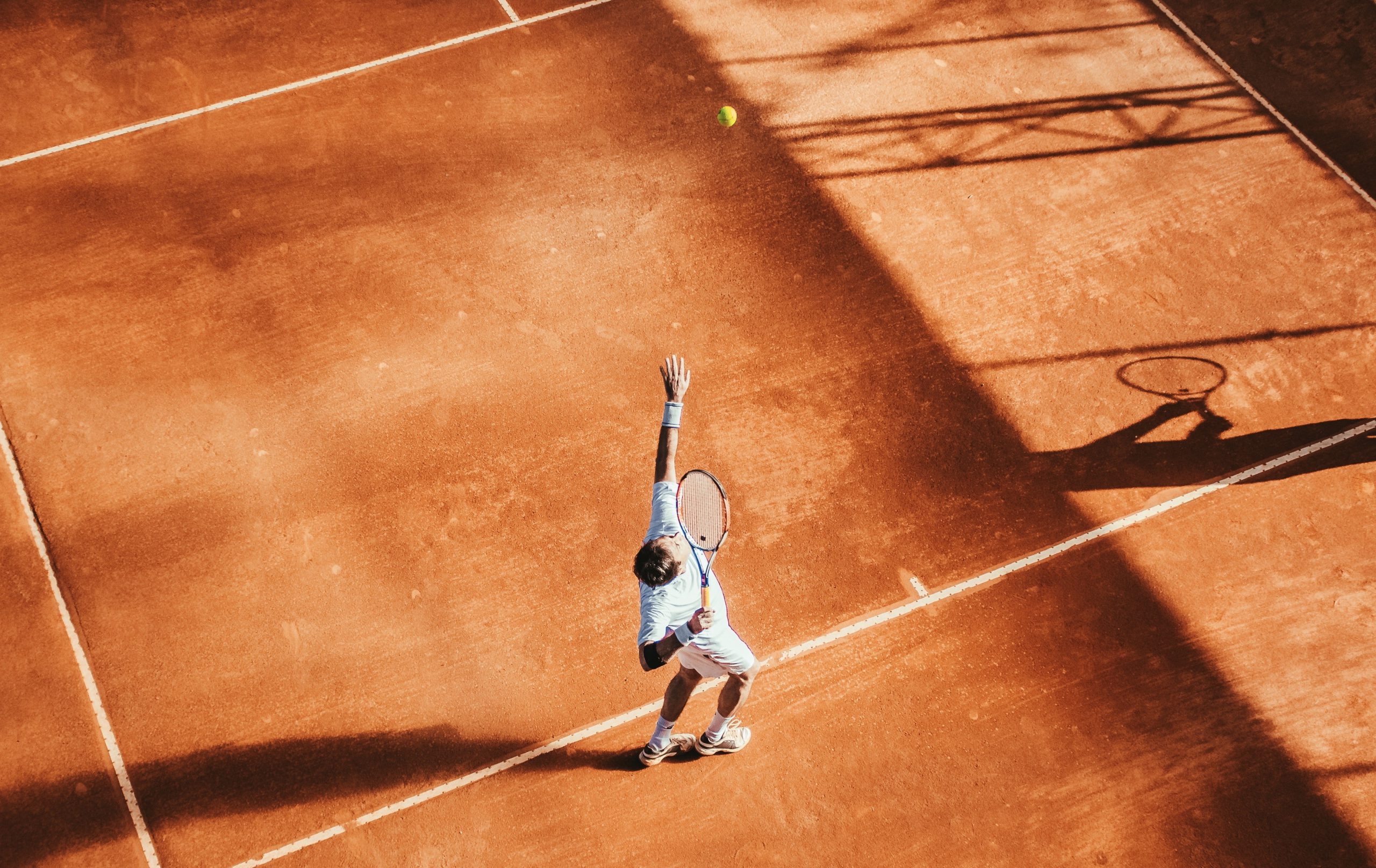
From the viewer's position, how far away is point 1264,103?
36.0 ft

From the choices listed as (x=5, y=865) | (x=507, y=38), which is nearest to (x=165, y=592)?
(x=5, y=865)

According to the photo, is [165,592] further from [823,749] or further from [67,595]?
[823,749]

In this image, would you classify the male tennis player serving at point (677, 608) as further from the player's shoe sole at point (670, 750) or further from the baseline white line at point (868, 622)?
the baseline white line at point (868, 622)

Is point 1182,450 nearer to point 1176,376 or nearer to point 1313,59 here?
point 1176,376

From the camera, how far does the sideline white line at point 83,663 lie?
240 inches

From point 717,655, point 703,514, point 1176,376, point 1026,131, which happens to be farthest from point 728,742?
point 1026,131

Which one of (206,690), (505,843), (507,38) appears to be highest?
(507,38)

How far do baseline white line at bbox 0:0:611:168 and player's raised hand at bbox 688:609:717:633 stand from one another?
858 centimetres

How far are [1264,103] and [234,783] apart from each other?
41.1 ft

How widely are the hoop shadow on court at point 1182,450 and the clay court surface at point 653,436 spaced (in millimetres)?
43

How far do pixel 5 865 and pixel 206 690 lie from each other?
1474 millimetres

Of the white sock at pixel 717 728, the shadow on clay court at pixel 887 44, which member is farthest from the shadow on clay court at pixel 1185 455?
the shadow on clay court at pixel 887 44

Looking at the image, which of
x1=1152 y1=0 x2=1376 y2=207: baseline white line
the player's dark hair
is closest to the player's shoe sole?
the player's dark hair

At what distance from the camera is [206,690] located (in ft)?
21.7
